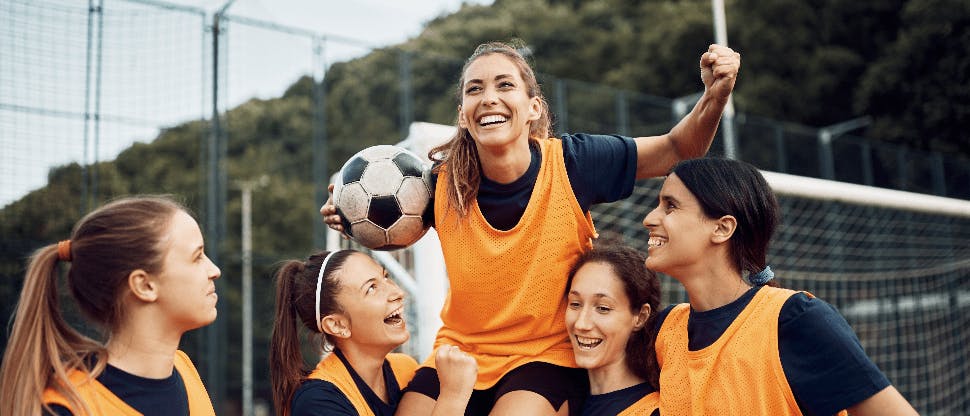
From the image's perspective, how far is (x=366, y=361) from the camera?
289 cm

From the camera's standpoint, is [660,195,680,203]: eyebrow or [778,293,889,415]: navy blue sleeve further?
[660,195,680,203]: eyebrow

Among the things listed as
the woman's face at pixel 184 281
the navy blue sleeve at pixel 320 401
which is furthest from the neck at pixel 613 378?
the woman's face at pixel 184 281

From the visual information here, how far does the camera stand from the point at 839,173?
20297 mm

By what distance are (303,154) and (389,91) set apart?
2.54 m

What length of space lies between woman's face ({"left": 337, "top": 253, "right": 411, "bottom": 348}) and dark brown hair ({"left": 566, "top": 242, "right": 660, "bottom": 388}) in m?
0.57

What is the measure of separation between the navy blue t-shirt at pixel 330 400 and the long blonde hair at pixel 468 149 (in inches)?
24.5

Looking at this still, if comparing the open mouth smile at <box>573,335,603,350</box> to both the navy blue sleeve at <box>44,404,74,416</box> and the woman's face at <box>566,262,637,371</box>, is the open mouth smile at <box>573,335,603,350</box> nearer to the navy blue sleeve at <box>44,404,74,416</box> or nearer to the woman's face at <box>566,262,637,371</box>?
the woman's face at <box>566,262,637,371</box>

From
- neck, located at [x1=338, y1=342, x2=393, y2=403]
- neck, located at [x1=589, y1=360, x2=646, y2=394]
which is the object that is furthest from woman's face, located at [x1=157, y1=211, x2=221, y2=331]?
neck, located at [x1=589, y1=360, x2=646, y2=394]

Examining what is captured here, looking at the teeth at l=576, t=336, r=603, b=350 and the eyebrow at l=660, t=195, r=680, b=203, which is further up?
the eyebrow at l=660, t=195, r=680, b=203

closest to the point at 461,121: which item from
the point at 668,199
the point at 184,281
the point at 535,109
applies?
the point at 535,109

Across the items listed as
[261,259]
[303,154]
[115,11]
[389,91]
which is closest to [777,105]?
[389,91]

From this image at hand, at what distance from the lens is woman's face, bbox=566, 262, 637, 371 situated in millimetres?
2725

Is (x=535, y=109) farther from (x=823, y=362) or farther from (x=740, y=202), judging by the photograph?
(x=823, y=362)

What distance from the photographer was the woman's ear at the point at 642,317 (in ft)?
9.30
